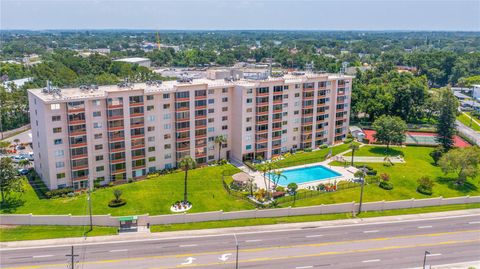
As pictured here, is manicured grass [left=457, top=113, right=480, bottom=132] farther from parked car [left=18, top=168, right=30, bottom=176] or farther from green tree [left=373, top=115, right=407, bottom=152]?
parked car [left=18, top=168, right=30, bottom=176]

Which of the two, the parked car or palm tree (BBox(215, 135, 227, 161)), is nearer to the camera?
the parked car

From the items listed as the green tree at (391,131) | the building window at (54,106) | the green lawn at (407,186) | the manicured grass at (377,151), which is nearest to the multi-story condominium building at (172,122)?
the building window at (54,106)

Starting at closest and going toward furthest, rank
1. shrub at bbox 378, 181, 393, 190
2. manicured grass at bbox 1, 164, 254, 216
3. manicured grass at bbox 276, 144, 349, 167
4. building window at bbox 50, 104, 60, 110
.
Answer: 1. manicured grass at bbox 1, 164, 254, 216
2. building window at bbox 50, 104, 60, 110
3. shrub at bbox 378, 181, 393, 190
4. manicured grass at bbox 276, 144, 349, 167

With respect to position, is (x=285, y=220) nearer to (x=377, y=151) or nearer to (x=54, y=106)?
(x=54, y=106)

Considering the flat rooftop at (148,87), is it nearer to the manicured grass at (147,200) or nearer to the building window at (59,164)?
the building window at (59,164)

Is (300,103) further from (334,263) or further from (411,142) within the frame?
(334,263)

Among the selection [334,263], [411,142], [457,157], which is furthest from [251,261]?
[411,142]

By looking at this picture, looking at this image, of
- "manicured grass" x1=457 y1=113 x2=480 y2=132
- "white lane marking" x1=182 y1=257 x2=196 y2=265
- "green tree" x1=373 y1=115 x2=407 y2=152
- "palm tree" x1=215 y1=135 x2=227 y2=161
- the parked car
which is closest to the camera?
"white lane marking" x1=182 y1=257 x2=196 y2=265

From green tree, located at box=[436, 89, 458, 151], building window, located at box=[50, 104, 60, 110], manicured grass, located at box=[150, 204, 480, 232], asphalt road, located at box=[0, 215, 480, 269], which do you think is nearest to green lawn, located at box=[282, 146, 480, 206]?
manicured grass, located at box=[150, 204, 480, 232]
